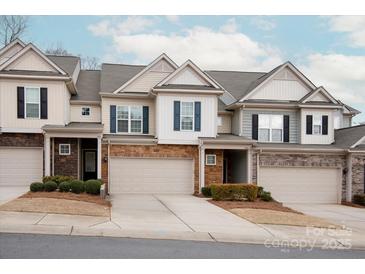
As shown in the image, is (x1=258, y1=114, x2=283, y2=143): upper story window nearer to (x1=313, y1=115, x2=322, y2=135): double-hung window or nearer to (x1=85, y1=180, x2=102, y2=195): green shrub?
(x1=313, y1=115, x2=322, y2=135): double-hung window

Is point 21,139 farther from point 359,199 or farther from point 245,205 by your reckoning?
point 359,199

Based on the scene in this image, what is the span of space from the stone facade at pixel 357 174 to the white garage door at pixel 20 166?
1623 cm

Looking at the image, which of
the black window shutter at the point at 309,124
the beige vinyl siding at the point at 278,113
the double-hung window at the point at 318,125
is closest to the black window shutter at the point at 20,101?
the beige vinyl siding at the point at 278,113

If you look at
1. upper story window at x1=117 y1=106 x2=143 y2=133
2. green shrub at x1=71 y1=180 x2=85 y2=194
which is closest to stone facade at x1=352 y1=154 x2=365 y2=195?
upper story window at x1=117 y1=106 x2=143 y2=133

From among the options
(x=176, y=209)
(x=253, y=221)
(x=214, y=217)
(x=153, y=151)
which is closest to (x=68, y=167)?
(x=153, y=151)

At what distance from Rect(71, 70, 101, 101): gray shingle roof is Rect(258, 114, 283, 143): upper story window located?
937 centimetres

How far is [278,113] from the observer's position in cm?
2356

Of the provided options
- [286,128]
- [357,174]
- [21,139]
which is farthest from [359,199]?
[21,139]

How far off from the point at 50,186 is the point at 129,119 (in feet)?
22.2

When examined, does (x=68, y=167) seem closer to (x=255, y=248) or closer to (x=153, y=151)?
(x=153, y=151)

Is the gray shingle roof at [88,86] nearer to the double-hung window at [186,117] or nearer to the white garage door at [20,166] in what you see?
the white garage door at [20,166]

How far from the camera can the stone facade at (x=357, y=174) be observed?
21.9 m

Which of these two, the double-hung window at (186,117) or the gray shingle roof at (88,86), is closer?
the double-hung window at (186,117)

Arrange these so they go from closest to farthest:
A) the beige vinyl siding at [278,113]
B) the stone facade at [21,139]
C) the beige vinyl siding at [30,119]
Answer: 1. the beige vinyl siding at [30,119]
2. the stone facade at [21,139]
3. the beige vinyl siding at [278,113]
